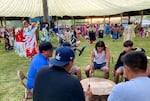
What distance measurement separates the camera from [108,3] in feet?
31.2

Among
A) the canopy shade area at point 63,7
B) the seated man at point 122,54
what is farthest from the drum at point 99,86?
the canopy shade area at point 63,7

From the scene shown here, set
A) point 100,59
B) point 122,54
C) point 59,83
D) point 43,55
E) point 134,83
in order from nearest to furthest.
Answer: point 134,83, point 59,83, point 43,55, point 122,54, point 100,59

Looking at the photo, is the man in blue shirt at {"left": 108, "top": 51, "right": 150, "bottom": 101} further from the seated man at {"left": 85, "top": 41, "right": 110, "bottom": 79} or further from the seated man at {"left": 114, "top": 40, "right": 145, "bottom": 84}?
the seated man at {"left": 85, "top": 41, "right": 110, "bottom": 79}

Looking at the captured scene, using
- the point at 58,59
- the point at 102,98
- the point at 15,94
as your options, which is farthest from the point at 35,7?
the point at 58,59

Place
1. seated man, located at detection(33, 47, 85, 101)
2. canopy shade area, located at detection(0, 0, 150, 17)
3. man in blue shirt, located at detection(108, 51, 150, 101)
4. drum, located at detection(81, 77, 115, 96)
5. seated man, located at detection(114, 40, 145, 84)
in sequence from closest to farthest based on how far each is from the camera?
man in blue shirt, located at detection(108, 51, 150, 101) < seated man, located at detection(33, 47, 85, 101) < drum, located at detection(81, 77, 115, 96) < seated man, located at detection(114, 40, 145, 84) < canopy shade area, located at detection(0, 0, 150, 17)

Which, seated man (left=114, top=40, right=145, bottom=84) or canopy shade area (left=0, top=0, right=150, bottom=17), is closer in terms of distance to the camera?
seated man (left=114, top=40, right=145, bottom=84)

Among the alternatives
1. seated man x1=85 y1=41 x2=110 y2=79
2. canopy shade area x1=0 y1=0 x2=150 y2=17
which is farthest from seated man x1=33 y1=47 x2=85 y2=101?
canopy shade area x1=0 y1=0 x2=150 y2=17

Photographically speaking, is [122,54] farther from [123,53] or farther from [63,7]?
[63,7]

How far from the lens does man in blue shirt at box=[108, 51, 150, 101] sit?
1863 millimetres

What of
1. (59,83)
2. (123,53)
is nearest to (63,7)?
(123,53)

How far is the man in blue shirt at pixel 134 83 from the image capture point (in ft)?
6.11

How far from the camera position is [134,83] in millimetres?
1885

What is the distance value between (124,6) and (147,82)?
6.59 m

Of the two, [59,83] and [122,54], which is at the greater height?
[59,83]
